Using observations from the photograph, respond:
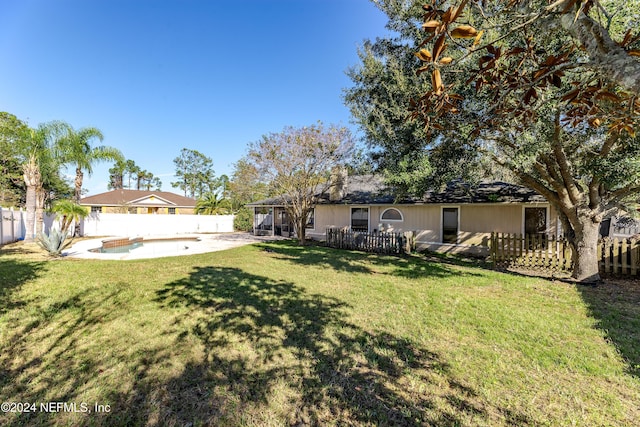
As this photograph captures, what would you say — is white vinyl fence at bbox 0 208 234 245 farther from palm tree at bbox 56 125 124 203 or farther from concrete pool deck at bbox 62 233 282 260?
palm tree at bbox 56 125 124 203

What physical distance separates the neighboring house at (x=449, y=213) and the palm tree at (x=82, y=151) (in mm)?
13473

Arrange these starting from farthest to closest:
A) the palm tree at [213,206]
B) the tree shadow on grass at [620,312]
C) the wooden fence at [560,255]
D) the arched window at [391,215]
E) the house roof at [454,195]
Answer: the palm tree at [213,206] < the arched window at [391,215] < the house roof at [454,195] < the wooden fence at [560,255] < the tree shadow on grass at [620,312]

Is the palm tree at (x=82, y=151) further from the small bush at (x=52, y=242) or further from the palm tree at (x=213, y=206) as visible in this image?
the palm tree at (x=213, y=206)

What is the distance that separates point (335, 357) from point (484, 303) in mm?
3764

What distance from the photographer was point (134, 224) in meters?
22.1

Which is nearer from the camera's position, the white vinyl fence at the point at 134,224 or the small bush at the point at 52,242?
the small bush at the point at 52,242

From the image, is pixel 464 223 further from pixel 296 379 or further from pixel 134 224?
pixel 134 224

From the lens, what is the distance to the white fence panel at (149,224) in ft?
67.2

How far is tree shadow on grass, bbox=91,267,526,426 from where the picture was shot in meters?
2.61

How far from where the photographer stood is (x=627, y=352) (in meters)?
3.71

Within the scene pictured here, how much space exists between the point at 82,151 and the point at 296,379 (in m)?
19.6

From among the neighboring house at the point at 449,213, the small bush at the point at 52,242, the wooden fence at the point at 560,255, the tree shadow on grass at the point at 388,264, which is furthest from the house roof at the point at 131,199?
the wooden fence at the point at 560,255

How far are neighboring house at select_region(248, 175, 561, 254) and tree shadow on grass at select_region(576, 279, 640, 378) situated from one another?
4.20 m

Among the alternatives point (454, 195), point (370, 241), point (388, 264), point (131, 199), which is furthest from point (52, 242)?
point (131, 199)
